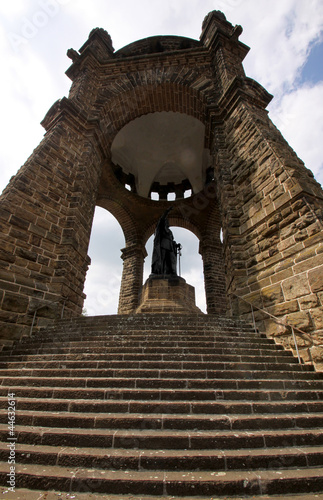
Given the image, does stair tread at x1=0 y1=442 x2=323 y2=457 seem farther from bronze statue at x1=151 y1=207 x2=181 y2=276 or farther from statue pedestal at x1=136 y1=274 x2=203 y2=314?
bronze statue at x1=151 y1=207 x2=181 y2=276

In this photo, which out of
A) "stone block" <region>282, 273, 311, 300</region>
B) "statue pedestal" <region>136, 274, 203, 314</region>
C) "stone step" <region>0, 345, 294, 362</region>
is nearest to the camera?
"stone step" <region>0, 345, 294, 362</region>

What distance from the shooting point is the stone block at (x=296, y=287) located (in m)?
A: 3.86

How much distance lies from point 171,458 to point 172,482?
201 millimetres

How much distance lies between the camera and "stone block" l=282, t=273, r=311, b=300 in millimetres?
3859

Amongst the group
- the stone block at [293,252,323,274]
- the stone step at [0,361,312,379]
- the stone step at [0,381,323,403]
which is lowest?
the stone step at [0,381,323,403]

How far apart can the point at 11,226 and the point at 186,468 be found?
228 inches

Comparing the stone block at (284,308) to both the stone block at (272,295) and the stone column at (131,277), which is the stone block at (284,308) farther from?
the stone column at (131,277)

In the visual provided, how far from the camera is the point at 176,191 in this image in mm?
17797

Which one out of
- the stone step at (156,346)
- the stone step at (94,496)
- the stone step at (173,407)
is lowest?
the stone step at (94,496)

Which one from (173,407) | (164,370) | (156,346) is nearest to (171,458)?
(173,407)

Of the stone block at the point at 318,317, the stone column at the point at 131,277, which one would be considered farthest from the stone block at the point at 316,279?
the stone column at the point at 131,277

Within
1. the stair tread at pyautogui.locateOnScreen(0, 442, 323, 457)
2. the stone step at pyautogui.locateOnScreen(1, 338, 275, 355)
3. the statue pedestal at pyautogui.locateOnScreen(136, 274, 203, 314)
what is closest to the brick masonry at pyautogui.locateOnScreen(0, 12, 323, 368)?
the stone step at pyautogui.locateOnScreen(1, 338, 275, 355)

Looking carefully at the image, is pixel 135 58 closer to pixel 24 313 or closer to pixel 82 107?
pixel 82 107

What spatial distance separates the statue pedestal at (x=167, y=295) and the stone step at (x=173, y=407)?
14.6 feet
